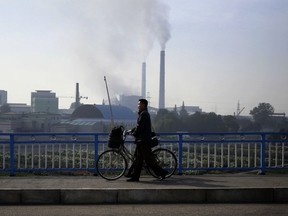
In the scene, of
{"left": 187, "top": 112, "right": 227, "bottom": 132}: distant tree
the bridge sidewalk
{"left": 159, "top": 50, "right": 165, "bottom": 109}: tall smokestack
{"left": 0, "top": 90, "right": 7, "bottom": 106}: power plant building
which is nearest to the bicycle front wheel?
the bridge sidewalk

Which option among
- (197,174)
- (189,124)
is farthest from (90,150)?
(189,124)

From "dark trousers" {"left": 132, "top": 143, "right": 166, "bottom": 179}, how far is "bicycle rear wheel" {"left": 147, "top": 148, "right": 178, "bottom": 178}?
0.36 meters

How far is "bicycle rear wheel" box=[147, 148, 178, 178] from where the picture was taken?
9.88 m

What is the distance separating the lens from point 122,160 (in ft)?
33.2

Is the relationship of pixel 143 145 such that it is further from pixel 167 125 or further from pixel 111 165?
pixel 167 125

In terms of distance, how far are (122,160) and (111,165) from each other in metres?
0.31

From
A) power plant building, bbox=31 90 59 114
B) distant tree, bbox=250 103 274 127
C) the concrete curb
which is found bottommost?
the concrete curb

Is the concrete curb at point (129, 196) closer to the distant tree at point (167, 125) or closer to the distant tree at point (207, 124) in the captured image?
the distant tree at point (207, 124)

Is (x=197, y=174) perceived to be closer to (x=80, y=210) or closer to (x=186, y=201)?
(x=186, y=201)

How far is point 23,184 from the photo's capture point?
8.84 metres

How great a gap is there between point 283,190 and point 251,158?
2691mm

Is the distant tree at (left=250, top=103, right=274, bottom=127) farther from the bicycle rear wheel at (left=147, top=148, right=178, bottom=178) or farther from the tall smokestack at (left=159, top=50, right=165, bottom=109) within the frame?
the tall smokestack at (left=159, top=50, right=165, bottom=109)

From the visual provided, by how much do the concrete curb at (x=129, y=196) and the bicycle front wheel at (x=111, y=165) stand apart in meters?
1.57

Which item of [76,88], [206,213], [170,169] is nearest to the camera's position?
[206,213]
